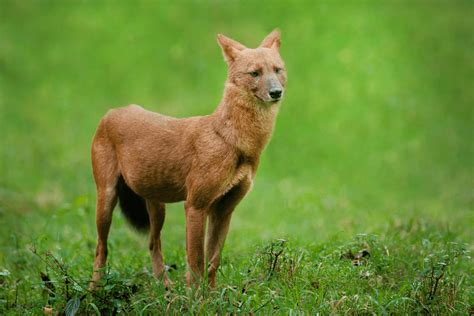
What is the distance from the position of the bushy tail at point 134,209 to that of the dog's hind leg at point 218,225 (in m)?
1.09

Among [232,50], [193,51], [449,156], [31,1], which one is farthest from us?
[31,1]

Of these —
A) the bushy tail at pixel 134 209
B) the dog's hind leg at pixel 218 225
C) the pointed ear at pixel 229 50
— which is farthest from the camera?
the bushy tail at pixel 134 209

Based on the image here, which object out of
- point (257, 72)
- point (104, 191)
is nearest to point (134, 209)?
point (104, 191)

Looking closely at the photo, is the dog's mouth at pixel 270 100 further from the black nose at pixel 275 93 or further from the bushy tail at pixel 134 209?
the bushy tail at pixel 134 209

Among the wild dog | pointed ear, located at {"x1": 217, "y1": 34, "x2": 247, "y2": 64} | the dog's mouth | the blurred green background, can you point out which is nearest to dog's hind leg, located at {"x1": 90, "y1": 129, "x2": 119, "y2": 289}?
the wild dog

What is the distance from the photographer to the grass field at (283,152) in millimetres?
6004

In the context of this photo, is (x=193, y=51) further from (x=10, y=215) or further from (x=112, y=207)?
(x=112, y=207)

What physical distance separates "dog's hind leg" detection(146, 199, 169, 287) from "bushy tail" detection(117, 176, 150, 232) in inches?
2.5

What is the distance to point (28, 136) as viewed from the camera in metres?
14.2

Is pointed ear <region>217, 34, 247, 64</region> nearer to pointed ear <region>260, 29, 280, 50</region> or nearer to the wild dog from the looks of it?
the wild dog

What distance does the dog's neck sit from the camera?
6129mm

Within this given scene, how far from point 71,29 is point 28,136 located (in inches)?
136

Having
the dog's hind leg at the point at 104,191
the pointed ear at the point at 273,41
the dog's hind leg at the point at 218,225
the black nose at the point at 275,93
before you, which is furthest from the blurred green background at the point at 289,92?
the black nose at the point at 275,93

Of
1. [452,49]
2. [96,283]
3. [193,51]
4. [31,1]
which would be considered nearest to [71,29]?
[31,1]
